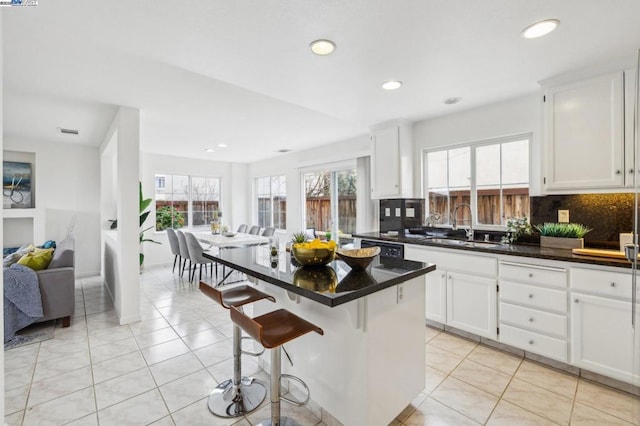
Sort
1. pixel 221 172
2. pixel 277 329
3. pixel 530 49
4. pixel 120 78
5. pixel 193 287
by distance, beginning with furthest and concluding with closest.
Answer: pixel 221 172, pixel 193 287, pixel 120 78, pixel 530 49, pixel 277 329

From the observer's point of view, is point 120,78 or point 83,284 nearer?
point 120,78

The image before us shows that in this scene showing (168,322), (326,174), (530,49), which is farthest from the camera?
(326,174)

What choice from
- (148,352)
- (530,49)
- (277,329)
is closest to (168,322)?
(148,352)

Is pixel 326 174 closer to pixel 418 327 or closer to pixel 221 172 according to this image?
pixel 221 172

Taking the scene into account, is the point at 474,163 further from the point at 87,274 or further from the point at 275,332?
the point at 87,274

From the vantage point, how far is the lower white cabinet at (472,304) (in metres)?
2.65

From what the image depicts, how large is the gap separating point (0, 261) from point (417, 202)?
12.5 ft

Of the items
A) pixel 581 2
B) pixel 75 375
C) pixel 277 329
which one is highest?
pixel 581 2

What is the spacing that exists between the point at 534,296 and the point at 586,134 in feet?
4.67

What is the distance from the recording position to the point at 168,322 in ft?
11.1

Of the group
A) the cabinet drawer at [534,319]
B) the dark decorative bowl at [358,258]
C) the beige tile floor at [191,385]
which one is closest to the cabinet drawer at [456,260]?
the cabinet drawer at [534,319]

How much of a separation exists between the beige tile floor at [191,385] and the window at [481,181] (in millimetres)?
1471

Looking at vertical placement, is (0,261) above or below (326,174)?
below

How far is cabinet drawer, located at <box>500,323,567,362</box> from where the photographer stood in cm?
229
